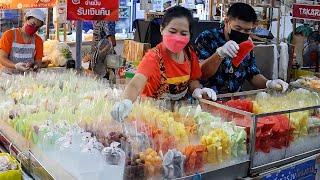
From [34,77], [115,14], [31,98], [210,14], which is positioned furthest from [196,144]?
[210,14]

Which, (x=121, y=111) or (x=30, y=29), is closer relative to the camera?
(x=121, y=111)

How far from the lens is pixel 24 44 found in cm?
504

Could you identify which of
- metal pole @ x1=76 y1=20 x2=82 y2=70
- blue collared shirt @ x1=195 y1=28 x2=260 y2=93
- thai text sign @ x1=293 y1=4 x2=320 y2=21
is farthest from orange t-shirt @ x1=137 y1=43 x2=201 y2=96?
thai text sign @ x1=293 y1=4 x2=320 y2=21

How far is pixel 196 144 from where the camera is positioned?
7.63 feet

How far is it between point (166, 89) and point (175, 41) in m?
0.35

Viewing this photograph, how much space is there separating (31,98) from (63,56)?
→ 2.67 metres

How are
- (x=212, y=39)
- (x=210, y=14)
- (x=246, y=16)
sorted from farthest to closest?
(x=210, y=14), (x=212, y=39), (x=246, y=16)

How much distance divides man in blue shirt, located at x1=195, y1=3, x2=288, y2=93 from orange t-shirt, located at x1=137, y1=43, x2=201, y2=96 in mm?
287

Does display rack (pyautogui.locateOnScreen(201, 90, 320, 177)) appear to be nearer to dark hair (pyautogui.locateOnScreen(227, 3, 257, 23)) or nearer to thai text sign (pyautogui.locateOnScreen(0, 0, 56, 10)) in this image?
dark hair (pyautogui.locateOnScreen(227, 3, 257, 23))

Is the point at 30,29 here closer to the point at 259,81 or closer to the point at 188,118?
the point at 259,81

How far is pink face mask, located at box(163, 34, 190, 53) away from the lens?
9.64 ft

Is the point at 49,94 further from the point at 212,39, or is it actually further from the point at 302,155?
the point at 302,155

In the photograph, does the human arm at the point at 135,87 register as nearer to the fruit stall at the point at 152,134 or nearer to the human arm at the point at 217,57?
the fruit stall at the point at 152,134

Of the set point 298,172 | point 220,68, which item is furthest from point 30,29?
point 298,172
